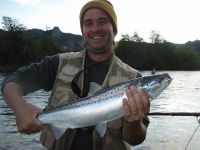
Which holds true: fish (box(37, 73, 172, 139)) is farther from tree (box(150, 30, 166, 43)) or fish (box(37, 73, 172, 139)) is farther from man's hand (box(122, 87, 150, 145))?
tree (box(150, 30, 166, 43))

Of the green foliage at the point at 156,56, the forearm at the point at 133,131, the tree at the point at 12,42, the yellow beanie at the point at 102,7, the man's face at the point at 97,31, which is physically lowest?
the green foliage at the point at 156,56

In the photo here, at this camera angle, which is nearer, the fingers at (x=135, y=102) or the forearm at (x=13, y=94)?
the fingers at (x=135, y=102)

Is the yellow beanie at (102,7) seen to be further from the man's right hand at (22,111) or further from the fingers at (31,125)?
the fingers at (31,125)

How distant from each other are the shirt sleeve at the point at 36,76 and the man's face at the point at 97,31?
46 cm

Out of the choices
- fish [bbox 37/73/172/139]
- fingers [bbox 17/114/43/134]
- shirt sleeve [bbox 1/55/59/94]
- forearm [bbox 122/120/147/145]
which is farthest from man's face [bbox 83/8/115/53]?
fingers [bbox 17/114/43/134]

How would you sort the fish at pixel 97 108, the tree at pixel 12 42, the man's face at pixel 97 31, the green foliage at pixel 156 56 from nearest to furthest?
the fish at pixel 97 108 → the man's face at pixel 97 31 → the tree at pixel 12 42 → the green foliage at pixel 156 56

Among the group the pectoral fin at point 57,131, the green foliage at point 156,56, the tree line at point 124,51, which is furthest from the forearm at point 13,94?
the green foliage at point 156,56

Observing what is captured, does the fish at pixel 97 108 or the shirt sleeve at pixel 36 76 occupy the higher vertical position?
the shirt sleeve at pixel 36 76

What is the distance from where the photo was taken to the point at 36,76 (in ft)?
14.6

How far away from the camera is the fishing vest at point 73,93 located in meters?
4.36

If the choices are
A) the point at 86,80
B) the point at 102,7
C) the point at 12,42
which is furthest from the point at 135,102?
the point at 12,42

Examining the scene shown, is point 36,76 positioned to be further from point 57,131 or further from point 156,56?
point 156,56

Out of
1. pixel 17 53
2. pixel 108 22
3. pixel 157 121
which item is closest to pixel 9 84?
pixel 108 22

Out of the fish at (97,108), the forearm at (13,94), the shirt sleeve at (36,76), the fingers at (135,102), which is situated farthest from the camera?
the shirt sleeve at (36,76)
